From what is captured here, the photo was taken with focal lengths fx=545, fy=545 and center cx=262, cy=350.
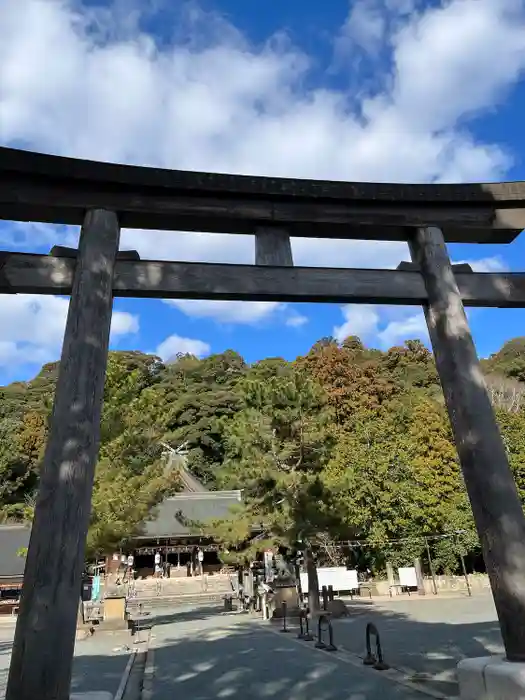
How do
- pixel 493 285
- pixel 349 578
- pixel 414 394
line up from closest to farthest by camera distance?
pixel 493 285
pixel 349 578
pixel 414 394

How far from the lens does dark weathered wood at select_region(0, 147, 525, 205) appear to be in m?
4.81

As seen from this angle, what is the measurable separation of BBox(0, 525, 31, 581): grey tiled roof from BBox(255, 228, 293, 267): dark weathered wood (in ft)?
76.1

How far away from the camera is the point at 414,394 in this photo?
1570 inches

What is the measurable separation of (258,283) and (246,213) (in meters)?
0.72

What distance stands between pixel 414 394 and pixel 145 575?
72.4ft

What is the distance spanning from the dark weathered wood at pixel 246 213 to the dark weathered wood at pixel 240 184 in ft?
0.33

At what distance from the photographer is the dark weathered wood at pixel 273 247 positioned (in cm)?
532

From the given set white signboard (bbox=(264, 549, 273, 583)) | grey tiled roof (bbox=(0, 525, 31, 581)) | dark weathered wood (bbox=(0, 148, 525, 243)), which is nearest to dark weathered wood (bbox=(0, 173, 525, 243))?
dark weathered wood (bbox=(0, 148, 525, 243))

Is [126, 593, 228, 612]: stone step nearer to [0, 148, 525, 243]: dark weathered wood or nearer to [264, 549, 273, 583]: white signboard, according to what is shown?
[264, 549, 273, 583]: white signboard

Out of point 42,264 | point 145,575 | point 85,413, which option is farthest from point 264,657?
point 145,575

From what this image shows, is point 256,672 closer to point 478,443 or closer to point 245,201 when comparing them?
point 478,443

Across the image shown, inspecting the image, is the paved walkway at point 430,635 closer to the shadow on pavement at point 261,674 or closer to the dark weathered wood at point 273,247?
Result: the shadow on pavement at point 261,674

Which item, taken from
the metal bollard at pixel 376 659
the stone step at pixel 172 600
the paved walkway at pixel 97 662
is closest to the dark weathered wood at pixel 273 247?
the metal bollard at pixel 376 659

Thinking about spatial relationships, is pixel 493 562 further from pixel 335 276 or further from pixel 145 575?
pixel 145 575
